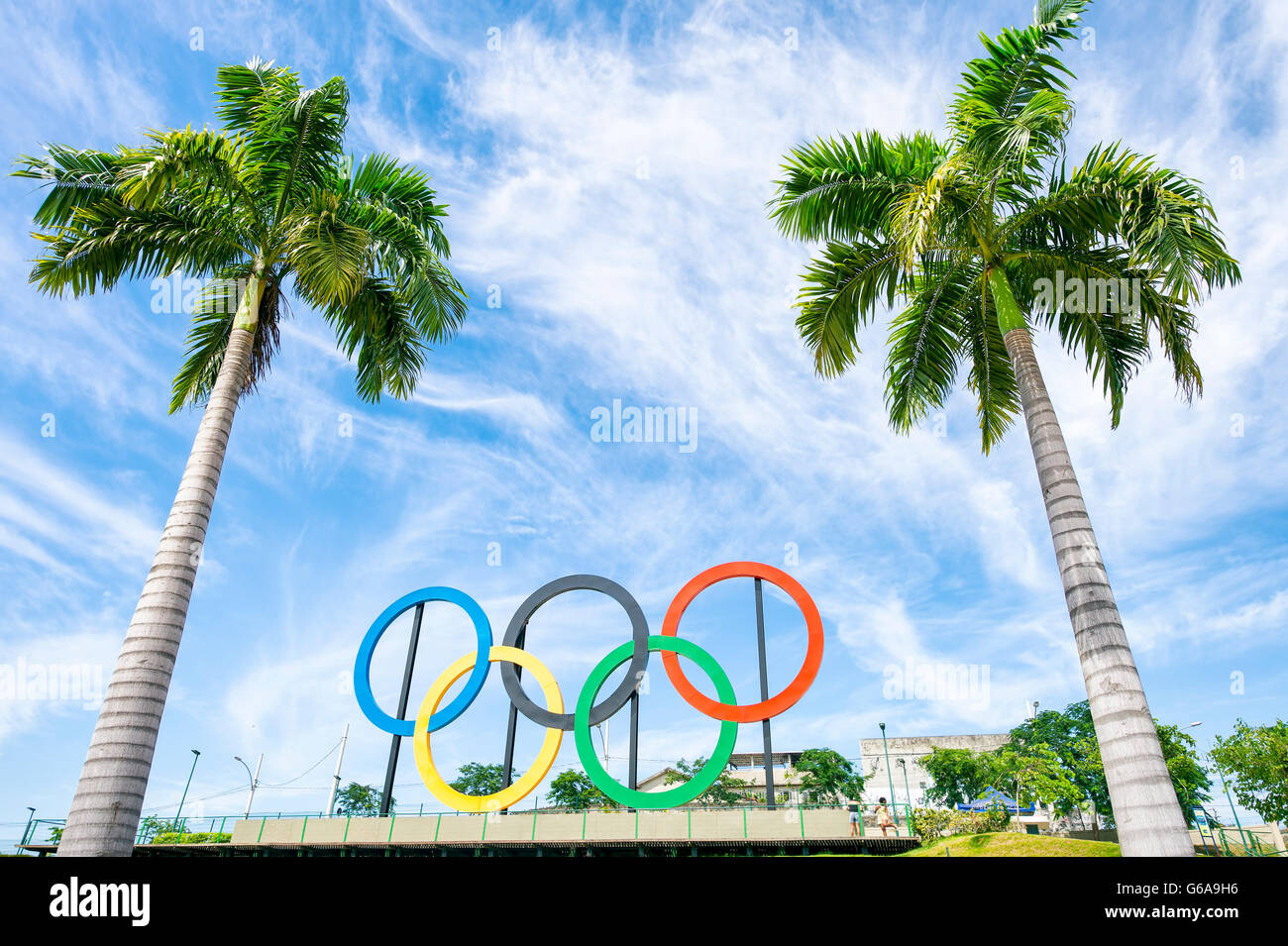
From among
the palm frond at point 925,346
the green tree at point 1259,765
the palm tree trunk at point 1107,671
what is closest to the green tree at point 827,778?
the green tree at point 1259,765

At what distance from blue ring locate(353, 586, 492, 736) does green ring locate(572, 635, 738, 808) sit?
3463mm

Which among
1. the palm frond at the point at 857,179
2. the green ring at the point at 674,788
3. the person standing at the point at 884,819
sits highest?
the palm frond at the point at 857,179

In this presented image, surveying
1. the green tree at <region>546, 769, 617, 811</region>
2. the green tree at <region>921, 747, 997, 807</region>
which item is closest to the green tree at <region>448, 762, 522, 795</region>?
the green tree at <region>546, 769, 617, 811</region>

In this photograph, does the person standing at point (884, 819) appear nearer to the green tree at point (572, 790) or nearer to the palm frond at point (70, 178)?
the palm frond at point (70, 178)

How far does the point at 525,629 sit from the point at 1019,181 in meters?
17.1

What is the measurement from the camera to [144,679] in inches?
367

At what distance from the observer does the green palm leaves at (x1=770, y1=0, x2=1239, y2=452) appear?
1018 cm

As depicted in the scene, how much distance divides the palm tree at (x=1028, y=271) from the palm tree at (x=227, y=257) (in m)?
7.43

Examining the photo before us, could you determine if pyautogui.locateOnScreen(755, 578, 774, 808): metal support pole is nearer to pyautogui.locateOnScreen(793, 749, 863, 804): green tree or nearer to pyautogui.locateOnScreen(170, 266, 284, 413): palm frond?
pyautogui.locateOnScreen(170, 266, 284, 413): palm frond

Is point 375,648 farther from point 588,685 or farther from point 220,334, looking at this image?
point 220,334

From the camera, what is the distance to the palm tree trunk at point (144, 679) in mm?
8609

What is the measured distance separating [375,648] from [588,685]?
7.11m

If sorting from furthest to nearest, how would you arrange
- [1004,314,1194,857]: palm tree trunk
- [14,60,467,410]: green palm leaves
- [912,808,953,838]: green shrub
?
[912,808,953,838]: green shrub
[14,60,467,410]: green palm leaves
[1004,314,1194,857]: palm tree trunk
